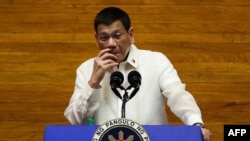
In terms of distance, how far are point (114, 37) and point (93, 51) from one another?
3.99 ft

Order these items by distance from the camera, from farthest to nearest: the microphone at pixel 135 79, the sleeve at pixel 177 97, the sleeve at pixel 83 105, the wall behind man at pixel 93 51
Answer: the wall behind man at pixel 93 51 < the sleeve at pixel 83 105 < the sleeve at pixel 177 97 < the microphone at pixel 135 79

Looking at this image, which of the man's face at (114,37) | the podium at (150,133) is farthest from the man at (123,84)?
the podium at (150,133)

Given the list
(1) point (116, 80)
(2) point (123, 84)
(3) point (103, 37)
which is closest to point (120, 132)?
(1) point (116, 80)

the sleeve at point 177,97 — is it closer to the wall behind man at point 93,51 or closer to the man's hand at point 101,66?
the man's hand at point 101,66

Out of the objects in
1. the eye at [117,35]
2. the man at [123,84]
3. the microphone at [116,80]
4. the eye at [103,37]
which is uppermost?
the eye at [117,35]

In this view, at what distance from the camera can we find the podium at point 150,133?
4.72 feet

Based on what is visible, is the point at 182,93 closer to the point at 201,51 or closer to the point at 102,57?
the point at 102,57

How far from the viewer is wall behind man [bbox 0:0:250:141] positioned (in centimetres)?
297

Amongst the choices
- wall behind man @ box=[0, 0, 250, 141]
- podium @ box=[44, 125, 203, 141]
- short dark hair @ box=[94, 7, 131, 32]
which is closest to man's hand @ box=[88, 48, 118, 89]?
short dark hair @ box=[94, 7, 131, 32]

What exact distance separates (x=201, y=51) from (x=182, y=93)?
130 cm

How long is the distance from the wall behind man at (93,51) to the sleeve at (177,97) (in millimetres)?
1004

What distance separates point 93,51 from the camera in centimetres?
308

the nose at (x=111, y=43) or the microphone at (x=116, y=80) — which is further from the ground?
the nose at (x=111, y=43)

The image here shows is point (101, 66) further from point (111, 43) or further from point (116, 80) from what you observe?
point (116, 80)
